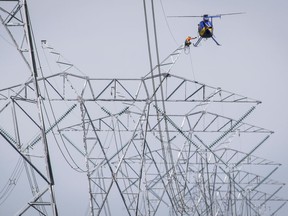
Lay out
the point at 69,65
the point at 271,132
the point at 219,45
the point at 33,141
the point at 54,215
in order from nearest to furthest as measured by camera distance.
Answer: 1. the point at 54,215
2. the point at 33,141
3. the point at 69,65
4. the point at 271,132
5. the point at 219,45

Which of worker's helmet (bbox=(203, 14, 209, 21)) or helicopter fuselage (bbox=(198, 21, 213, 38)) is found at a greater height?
worker's helmet (bbox=(203, 14, 209, 21))

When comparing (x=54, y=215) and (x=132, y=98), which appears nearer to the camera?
(x=54, y=215)

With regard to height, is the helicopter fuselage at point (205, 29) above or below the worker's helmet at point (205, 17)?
below

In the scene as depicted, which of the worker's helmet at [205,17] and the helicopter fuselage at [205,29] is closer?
the worker's helmet at [205,17]

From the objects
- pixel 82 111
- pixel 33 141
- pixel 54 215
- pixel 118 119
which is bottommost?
pixel 54 215

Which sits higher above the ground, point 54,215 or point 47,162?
point 47,162

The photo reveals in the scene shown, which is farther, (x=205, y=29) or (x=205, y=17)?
(x=205, y=29)

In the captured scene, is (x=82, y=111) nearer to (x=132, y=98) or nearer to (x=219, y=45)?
(x=132, y=98)

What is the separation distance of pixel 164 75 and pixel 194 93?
1.37 meters

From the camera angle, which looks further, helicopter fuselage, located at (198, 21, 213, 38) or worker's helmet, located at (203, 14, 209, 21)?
helicopter fuselage, located at (198, 21, 213, 38)

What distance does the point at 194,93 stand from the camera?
1559cm

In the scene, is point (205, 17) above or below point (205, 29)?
above

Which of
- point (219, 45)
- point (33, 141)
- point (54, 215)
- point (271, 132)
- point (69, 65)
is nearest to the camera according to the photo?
point (54, 215)

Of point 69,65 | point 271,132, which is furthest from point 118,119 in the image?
point 271,132
